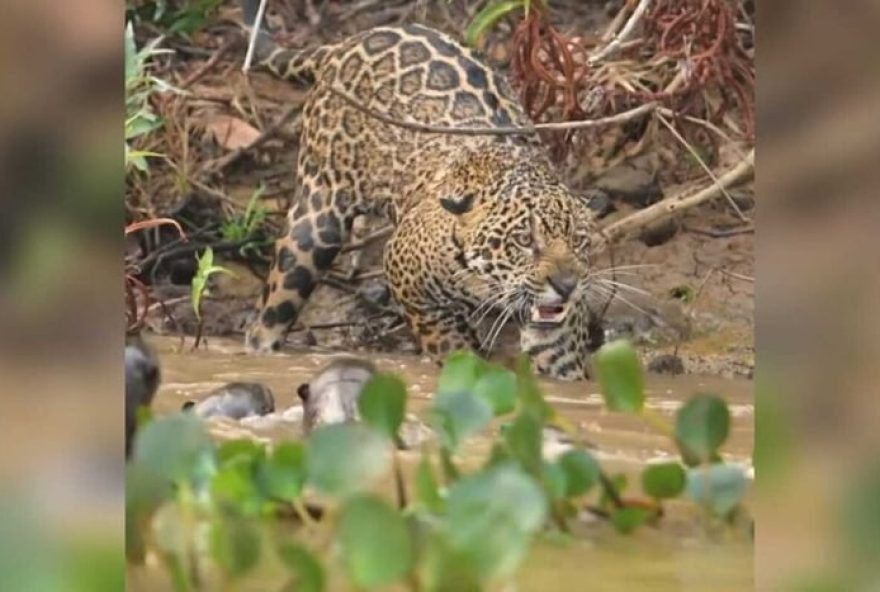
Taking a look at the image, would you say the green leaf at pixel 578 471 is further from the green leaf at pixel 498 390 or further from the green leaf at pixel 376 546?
the green leaf at pixel 376 546

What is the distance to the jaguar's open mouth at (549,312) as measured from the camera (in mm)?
1250

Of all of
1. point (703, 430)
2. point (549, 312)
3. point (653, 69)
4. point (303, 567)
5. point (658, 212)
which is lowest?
point (303, 567)

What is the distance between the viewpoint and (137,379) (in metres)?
1.21

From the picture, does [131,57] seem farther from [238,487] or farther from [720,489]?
[720,489]

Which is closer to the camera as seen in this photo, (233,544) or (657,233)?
(233,544)

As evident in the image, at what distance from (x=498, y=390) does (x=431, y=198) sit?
0.74 ft

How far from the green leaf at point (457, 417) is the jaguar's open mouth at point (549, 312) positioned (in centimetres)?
12

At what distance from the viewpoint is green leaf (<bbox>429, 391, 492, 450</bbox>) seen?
1.17 metres

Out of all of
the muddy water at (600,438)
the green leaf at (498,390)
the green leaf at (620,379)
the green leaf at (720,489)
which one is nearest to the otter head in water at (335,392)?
the muddy water at (600,438)

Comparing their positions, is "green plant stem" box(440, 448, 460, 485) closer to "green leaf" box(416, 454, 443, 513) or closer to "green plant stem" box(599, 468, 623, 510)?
"green leaf" box(416, 454, 443, 513)

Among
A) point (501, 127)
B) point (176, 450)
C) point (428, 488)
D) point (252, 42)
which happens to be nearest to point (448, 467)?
point (428, 488)
